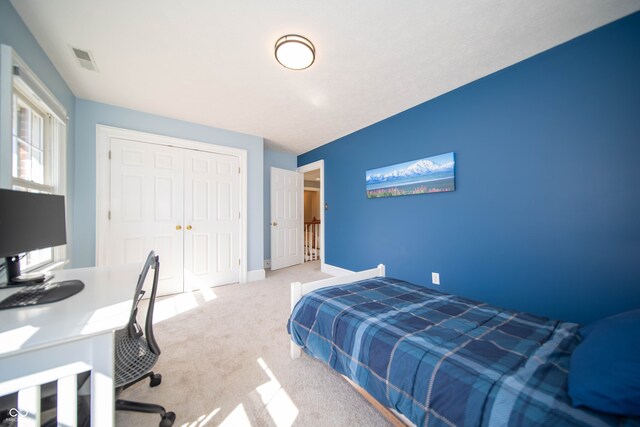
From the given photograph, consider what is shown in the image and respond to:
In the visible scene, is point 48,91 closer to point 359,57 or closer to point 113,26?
point 113,26

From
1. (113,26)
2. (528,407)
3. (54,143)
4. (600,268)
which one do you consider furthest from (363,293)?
(54,143)

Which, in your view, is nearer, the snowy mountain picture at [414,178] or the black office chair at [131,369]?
the black office chair at [131,369]

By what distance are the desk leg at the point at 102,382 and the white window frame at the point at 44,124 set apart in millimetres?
1371

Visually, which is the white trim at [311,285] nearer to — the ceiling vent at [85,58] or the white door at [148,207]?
the white door at [148,207]

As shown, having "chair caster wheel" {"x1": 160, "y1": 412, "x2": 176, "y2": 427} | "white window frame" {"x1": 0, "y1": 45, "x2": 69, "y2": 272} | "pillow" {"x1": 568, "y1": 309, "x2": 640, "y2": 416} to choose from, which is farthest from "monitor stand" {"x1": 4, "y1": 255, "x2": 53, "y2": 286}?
"pillow" {"x1": 568, "y1": 309, "x2": 640, "y2": 416}

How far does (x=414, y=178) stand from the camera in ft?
9.68

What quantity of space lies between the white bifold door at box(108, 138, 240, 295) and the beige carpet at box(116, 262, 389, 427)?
877mm

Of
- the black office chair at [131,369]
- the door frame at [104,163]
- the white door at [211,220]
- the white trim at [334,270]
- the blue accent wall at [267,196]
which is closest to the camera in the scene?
the black office chair at [131,369]

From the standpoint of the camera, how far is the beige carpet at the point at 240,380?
1.32 meters

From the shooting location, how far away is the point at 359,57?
202cm

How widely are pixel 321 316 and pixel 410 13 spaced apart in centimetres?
220

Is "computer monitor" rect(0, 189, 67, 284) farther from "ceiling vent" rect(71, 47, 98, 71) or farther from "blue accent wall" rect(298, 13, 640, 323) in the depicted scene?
"blue accent wall" rect(298, 13, 640, 323)

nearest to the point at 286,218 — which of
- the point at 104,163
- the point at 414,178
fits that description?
the point at 414,178

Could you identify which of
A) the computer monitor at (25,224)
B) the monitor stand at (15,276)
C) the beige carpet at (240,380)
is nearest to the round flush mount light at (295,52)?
the computer monitor at (25,224)
